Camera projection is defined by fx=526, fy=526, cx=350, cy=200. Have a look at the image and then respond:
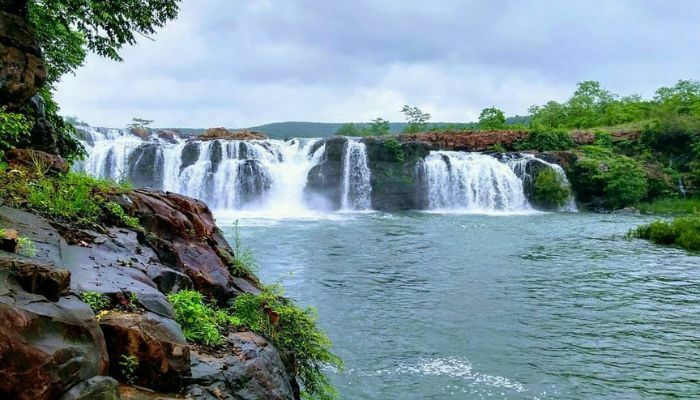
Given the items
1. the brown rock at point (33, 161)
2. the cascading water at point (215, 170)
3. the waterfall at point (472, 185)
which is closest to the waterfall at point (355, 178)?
the cascading water at point (215, 170)

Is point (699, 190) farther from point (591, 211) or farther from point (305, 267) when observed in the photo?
point (305, 267)

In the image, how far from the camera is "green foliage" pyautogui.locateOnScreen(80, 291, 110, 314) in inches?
152

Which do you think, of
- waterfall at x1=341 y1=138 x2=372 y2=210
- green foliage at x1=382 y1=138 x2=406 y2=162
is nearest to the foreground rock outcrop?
waterfall at x1=341 y1=138 x2=372 y2=210

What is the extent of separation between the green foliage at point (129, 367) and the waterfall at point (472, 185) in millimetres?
32995

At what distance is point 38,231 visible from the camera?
477cm

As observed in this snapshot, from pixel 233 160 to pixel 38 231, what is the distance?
3038 cm

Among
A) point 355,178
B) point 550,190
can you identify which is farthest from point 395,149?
point 550,190

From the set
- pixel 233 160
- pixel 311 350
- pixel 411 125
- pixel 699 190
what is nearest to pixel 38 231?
pixel 311 350

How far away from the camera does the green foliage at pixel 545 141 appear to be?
43094 mm

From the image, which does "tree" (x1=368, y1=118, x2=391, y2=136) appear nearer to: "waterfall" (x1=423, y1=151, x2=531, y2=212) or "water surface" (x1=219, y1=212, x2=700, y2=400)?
"waterfall" (x1=423, y1=151, x2=531, y2=212)

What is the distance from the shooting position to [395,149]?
123 ft

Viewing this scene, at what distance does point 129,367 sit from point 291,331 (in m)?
2.59

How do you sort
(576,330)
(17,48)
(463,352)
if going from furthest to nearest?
(576,330) → (463,352) → (17,48)

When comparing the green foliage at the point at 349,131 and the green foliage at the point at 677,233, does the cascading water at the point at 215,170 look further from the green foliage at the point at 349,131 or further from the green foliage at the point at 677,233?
the green foliage at the point at 349,131
